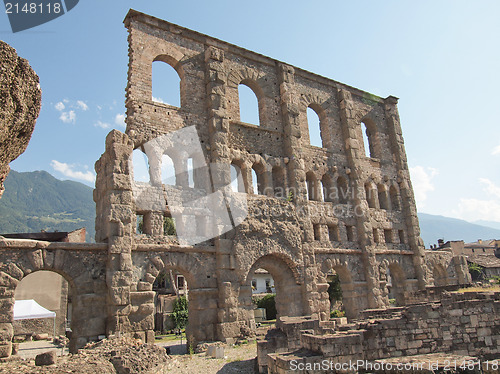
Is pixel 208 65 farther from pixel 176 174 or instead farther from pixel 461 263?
pixel 461 263

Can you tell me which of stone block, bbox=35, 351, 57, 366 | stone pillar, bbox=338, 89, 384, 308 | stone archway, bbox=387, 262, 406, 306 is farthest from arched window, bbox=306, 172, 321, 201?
stone block, bbox=35, 351, 57, 366

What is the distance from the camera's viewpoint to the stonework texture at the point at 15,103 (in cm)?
326

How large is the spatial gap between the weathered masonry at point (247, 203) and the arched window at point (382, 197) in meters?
0.09

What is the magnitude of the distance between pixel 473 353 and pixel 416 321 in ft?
5.97

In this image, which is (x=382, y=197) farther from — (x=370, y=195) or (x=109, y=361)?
(x=109, y=361)

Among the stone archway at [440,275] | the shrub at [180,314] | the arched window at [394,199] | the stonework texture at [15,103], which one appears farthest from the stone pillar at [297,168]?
the stonework texture at [15,103]

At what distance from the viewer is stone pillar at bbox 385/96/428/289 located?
22.2 meters

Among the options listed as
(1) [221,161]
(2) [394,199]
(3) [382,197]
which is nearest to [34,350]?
(1) [221,161]

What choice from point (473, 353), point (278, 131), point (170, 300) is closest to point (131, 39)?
point (278, 131)

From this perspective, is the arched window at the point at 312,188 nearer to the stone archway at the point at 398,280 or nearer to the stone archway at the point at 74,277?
the stone archway at the point at 398,280

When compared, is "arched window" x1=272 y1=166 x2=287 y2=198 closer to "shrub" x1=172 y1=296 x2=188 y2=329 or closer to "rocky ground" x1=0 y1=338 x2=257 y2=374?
"rocky ground" x1=0 y1=338 x2=257 y2=374

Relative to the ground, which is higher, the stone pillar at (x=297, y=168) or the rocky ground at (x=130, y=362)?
the stone pillar at (x=297, y=168)

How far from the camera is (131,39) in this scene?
16125mm

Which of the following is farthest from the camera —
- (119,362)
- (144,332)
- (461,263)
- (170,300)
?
(170,300)
